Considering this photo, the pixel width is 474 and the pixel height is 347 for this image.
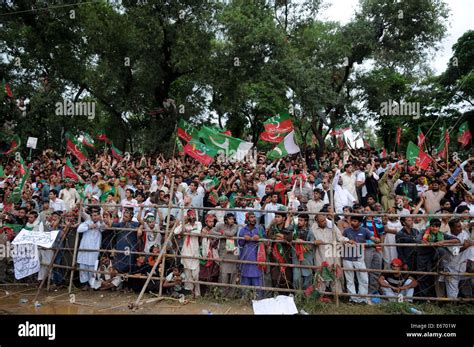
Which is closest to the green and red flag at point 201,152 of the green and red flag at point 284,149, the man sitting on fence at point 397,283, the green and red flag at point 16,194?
the green and red flag at point 284,149

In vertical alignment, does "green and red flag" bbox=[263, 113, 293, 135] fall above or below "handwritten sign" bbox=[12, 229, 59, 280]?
above

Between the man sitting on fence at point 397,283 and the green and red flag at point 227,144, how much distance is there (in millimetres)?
5769

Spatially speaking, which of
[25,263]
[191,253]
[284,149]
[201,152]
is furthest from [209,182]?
[25,263]

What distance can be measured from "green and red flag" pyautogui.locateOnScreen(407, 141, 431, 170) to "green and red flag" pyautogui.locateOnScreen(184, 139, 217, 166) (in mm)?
5410

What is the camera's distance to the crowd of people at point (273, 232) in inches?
249

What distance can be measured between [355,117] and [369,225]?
16.2 m

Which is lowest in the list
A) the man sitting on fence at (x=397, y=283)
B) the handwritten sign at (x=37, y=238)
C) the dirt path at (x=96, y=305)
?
the dirt path at (x=96, y=305)

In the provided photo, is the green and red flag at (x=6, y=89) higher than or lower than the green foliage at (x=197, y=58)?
lower

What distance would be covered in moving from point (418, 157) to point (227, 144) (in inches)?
205

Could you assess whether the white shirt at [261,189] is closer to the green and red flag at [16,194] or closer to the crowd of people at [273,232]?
the crowd of people at [273,232]

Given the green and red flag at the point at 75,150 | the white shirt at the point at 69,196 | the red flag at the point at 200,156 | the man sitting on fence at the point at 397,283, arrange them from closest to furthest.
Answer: the man sitting on fence at the point at 397,283 → the white shirt at the point at 69,196 → the red flag at the point at 200,156 → the green and red flag at the point at 75,150

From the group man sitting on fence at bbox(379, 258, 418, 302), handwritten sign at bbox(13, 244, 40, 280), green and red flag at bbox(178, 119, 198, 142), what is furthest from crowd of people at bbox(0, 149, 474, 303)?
green and red flag at bbox(178, 119, 198, 142)

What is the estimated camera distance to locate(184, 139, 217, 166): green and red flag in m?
10.5

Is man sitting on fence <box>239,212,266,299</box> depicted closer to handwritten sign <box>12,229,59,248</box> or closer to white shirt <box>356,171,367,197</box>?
white shirt <box>356,171,367,197</box>
